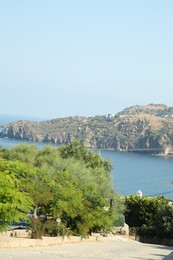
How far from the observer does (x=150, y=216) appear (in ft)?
139

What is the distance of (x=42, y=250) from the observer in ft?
66.7

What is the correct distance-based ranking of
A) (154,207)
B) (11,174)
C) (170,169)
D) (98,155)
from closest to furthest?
(11,174), (154,207), (98,155), (170,169)

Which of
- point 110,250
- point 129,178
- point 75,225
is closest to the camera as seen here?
point 110,250

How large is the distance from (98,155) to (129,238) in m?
18.1

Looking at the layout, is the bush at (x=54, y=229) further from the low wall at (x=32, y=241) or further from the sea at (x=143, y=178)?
the sea at (x=143, y=178)

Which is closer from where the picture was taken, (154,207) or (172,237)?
(172,237)

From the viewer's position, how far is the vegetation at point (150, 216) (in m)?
37.9

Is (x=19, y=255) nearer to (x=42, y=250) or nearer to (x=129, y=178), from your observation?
(x=42, y=250)

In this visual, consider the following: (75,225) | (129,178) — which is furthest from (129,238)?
(129,178)

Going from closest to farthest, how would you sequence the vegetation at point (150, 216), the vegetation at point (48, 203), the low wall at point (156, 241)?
the vegetation at point (48, 203)
the low wall at point (156, 241)
the vegetation at point (150, 216)

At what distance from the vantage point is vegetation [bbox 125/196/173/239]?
37875mm

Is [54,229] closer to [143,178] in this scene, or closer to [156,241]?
[156,241]

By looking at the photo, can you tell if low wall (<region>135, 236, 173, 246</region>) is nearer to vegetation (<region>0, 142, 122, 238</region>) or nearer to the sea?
vegetation (<region>0, 142, 122, 238</region>)

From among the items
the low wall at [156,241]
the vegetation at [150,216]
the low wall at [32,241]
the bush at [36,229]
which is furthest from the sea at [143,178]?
the bush at [36,229]
